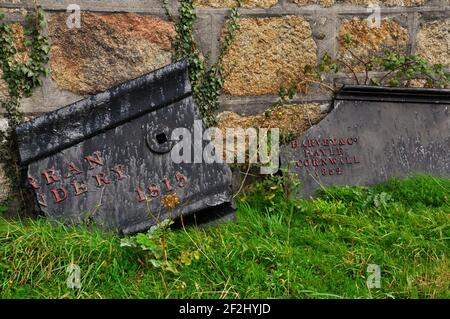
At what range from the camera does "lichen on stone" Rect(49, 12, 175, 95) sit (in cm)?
281

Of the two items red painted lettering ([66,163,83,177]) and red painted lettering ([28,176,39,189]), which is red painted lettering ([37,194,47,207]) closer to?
red painted lettering ([28,176,39,189])

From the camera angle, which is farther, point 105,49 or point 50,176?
point 105,49

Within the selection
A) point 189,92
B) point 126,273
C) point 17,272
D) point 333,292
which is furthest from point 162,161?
point 333,292

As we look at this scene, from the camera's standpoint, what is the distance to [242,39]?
3074mm

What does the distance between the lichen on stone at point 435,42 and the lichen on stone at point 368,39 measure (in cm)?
10

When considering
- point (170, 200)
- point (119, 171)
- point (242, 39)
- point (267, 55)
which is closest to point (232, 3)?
point (242, 39)

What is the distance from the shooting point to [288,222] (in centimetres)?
269

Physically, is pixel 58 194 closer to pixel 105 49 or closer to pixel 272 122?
pixel 105 49

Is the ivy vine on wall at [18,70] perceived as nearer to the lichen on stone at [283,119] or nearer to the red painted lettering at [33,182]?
the red painted lettering at [33,182]

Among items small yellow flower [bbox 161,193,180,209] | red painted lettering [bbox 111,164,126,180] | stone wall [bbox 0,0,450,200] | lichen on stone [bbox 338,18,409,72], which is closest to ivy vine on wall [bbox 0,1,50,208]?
stone wall [bbox 0,0,450,200]

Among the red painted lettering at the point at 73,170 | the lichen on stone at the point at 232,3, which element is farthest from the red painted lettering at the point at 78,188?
the lichen on stone at the point at 232,3

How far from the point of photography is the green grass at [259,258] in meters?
2.14

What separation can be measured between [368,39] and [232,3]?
855 millimetres

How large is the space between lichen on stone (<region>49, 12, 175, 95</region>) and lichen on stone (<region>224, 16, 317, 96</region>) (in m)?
0.39
